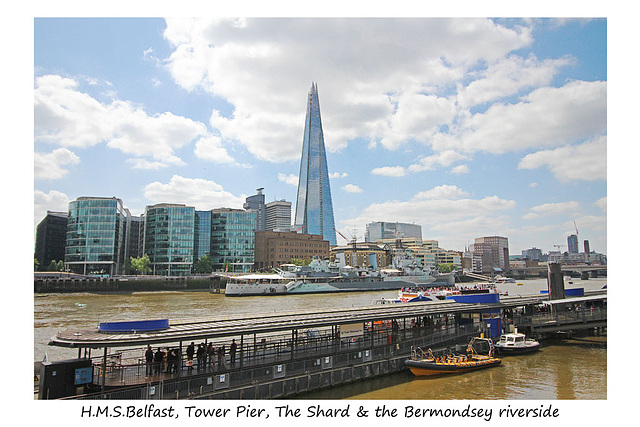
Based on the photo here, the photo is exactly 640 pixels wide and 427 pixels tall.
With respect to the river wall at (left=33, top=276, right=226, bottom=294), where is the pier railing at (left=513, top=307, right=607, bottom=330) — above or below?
above

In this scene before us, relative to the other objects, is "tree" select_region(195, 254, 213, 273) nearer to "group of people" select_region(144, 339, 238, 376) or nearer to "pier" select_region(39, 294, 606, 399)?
"pier" select_region(39, 294, 606, 399)

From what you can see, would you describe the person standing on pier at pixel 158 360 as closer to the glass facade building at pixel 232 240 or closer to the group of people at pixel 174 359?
the group of people at pixel 174 359

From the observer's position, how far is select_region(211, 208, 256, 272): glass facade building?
5758 inches

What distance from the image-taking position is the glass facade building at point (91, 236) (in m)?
118

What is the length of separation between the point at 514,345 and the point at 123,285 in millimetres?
87971

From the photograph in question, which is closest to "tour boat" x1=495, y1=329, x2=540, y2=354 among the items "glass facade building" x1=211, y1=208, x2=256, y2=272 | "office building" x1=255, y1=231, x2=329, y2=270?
"glass facade building" x1=211, y1=208, x2=256, y2=272

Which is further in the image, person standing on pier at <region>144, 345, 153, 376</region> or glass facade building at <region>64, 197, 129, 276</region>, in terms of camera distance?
glass facade building at <region>64, 197, 129, 276</region>

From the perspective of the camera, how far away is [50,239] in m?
142

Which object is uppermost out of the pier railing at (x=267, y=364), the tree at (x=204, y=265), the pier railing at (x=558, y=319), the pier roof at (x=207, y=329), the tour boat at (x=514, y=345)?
the pier roof at (x=207, y=329)

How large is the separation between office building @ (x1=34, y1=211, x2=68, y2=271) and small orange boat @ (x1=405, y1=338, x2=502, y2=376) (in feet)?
483

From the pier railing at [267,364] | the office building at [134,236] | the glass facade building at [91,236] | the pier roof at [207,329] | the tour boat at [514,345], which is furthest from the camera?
the office building at [134,236]

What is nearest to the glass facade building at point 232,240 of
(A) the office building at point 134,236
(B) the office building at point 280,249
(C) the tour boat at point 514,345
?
(B) the office building at point 280,249

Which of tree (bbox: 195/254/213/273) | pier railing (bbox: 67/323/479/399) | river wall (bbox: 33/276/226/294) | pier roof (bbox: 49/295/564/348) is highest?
pier roof (bbox: 49/295/564/348)

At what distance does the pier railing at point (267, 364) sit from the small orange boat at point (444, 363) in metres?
0.95
